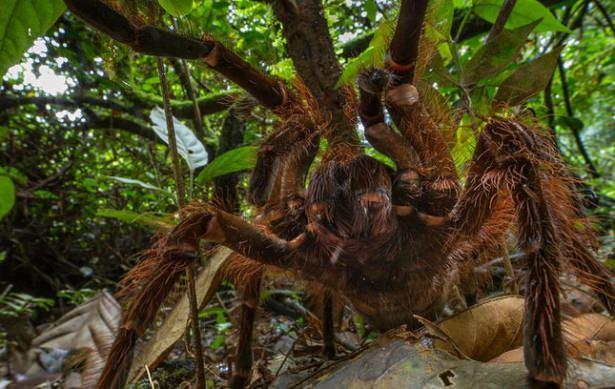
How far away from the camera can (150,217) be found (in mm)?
1349

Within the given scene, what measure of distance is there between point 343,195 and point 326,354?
0.51 meters

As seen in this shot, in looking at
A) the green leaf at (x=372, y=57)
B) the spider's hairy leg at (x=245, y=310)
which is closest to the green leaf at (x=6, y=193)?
the spider's hairy leg at (x=245, y=310)

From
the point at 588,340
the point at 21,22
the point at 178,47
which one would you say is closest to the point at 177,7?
the point at 178,47

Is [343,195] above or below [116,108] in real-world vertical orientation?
below

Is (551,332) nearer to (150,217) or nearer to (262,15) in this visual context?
(150,217)

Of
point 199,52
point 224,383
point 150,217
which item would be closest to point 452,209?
point 199,52

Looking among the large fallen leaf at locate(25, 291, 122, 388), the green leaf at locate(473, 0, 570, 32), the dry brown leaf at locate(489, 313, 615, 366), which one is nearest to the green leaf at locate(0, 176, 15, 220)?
the large fallen leaf at locate(25, 291, 122, 388)

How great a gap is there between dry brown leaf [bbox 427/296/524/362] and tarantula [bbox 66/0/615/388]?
0.37 feet

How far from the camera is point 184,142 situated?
4.46ft

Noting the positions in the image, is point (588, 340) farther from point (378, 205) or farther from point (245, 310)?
point (245, 310)

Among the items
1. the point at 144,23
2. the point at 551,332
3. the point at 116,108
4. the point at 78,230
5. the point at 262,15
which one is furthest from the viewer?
the point at 78,230

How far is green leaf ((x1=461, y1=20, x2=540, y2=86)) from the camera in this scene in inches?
41.3

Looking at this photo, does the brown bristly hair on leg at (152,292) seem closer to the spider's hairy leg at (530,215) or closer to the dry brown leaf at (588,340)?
the spider's hairy leg at (530,215)

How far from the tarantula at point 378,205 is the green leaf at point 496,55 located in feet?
0.73
